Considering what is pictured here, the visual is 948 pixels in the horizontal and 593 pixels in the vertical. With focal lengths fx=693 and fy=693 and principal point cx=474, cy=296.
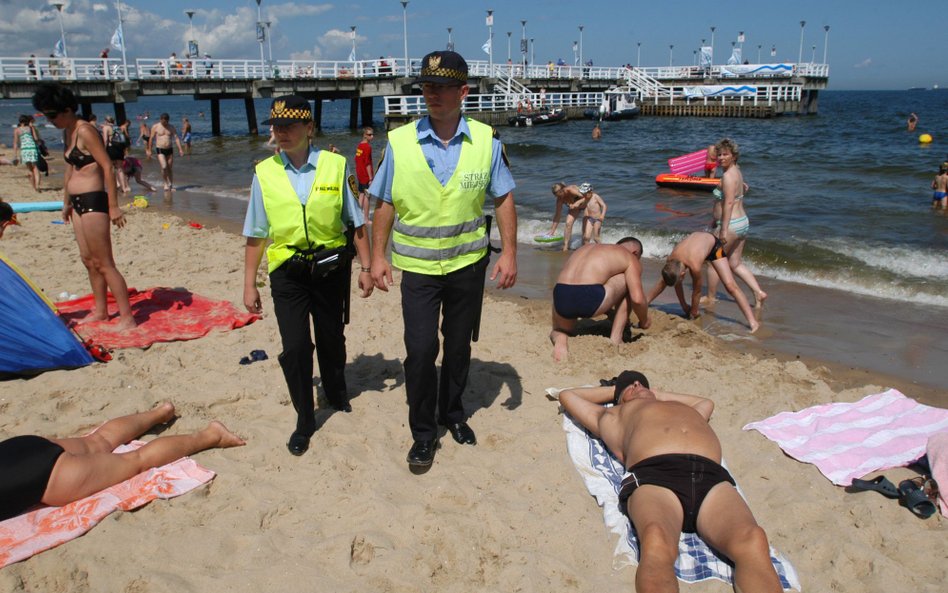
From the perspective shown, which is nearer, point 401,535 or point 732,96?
point 401,535

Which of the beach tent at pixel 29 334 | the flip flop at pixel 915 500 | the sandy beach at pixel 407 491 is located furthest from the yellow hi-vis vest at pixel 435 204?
the beach tent at pixel 29 334

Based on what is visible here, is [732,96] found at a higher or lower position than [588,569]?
higher

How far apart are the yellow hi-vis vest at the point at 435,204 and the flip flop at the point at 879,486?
225 centimetres

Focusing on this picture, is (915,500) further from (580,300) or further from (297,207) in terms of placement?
(297,207)

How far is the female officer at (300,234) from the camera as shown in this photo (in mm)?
3512

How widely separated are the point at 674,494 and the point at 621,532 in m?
0.30

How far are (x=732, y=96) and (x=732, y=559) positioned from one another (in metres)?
46.1

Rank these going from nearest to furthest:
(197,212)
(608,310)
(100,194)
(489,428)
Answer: (489,428)
(100,194)
(608,310)
(197,212)

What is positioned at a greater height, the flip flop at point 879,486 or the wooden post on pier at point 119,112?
the wooden post on pier at point 119,112

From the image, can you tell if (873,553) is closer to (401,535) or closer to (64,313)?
(401,535)

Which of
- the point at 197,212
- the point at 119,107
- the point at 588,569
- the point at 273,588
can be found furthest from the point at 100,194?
the point at 119,107

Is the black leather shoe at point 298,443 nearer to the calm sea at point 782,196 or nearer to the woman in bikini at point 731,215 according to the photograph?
the woman in bikini at point 731,215

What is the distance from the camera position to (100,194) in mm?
5211

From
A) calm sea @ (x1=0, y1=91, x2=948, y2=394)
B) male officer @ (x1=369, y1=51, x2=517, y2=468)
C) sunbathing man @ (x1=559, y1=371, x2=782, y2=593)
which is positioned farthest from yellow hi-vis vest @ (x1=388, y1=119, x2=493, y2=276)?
calm sea @ (x1=0, y1=91, x2=948, y2=394)
